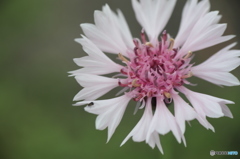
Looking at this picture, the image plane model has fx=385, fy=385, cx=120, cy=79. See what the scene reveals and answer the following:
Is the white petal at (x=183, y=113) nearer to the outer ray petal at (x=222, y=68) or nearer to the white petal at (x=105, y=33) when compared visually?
the outer ray petal at (x=222, y=68)

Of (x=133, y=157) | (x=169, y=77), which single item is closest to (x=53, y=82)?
(x=133, y=157)

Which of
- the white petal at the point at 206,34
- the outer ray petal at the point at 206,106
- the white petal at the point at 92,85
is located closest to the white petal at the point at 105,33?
the white petal at the point at 92,85

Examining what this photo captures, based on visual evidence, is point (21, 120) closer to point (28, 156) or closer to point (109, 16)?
point (28, 156)

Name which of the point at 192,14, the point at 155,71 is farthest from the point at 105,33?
the point at 192,14

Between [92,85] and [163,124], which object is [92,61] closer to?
[92,85]

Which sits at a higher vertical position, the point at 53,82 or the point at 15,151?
the point at 53,82

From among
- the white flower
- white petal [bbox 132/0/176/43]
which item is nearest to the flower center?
the white flower

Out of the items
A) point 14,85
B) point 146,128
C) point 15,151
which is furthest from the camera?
point 14,85

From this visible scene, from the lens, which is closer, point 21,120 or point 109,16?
point 109,16
